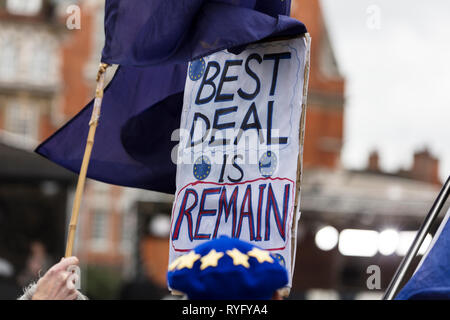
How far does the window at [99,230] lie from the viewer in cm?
3934

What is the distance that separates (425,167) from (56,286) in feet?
137

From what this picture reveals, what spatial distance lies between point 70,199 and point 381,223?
11260mm

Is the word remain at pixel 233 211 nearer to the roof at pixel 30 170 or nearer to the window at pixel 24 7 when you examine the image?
the roof at pixel 30 170

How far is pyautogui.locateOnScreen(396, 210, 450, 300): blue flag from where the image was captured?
8.02 ft

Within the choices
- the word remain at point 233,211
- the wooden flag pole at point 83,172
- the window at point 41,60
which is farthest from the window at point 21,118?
Answer: the wooden flag pole at point 83,172

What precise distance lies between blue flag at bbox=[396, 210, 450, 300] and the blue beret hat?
66 centimetres

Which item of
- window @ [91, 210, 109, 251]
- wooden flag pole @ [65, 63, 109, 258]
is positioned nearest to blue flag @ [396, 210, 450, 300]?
wooden flag pole @ [65, 63, 109, 258]

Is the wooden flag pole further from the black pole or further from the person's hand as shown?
the black pole

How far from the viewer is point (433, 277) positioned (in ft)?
8.35

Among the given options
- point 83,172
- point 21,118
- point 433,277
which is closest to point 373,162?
point 21,118

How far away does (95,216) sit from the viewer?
3981 cm

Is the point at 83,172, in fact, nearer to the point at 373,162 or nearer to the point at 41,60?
the point at 41,60

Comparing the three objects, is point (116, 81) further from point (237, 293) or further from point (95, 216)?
point (95, 216)
